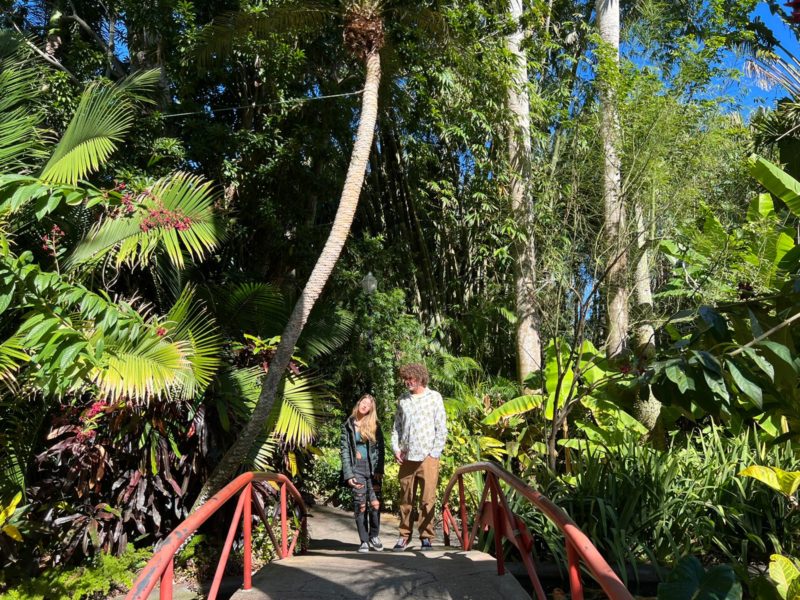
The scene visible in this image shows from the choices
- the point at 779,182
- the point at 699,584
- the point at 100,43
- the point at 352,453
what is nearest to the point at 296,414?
the point at 352,453

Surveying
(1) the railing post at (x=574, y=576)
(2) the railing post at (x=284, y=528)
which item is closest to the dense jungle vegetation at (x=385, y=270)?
(1) the railing post at (x=574, y=576)

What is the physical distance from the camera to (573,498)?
212 inches

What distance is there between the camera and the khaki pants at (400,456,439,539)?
5723 millimetres

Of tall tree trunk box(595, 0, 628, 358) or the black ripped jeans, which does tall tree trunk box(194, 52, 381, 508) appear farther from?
tall tree trunk box(595, 0, 628, 358)

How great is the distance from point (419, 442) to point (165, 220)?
284 cm

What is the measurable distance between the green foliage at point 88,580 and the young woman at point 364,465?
73.2 inches

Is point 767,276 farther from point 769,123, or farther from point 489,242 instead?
point 489,242

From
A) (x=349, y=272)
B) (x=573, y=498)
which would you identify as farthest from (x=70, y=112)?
A: (x=573, y=498)

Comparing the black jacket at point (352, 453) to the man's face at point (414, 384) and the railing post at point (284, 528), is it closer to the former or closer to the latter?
the man's face at point (414, 384)

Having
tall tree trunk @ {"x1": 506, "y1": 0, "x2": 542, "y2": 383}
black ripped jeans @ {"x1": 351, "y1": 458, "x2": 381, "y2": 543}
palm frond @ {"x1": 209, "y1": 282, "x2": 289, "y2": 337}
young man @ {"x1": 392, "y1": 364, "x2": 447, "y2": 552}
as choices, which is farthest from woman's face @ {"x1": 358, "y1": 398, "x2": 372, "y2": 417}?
tall tree trunk @ {"x1": 506, "y1": 0, "x2": 542, "y2": 383}

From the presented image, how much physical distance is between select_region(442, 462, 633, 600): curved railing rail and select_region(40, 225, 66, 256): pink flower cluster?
12.1ft

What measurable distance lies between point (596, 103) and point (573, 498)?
5.82m

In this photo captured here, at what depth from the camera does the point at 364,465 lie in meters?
5.93

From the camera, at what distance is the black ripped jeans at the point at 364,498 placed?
589cm
